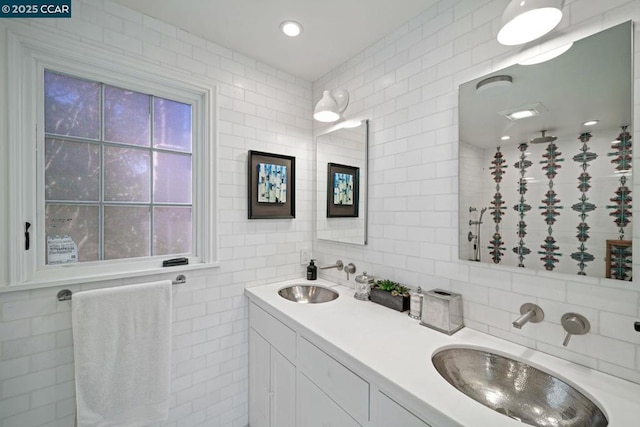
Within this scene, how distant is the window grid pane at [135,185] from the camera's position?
1504 mm

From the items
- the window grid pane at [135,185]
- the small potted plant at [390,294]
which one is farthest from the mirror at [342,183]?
the window grid pane at [135,185]

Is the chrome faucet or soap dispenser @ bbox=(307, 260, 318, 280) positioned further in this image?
soap dispenser @ bbox=(307, 260, 318, 280)

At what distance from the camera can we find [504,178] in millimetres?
1226

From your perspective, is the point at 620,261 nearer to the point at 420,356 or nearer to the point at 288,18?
the point at 420,356

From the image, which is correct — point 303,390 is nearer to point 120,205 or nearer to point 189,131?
point 120,205

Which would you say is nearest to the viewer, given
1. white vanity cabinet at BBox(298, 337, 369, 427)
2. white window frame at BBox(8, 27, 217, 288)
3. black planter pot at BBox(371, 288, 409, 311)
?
white vanity cabinet at BBox(298, 337, 369, 427)

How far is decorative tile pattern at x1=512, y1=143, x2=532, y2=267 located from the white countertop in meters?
0.41

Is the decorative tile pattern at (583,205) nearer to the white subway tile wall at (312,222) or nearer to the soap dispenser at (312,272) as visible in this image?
the white subway tile wall at (312,222)

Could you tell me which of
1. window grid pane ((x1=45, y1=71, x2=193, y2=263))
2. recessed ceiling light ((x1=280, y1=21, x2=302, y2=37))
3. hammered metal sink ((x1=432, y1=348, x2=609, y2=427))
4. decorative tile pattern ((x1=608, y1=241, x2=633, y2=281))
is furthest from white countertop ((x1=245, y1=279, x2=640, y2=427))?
recessed ceiling light ((x1=280, y1=21, x2=302, y2=37))

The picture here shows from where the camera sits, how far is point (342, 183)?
2.06m

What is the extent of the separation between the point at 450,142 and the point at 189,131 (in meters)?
1.66

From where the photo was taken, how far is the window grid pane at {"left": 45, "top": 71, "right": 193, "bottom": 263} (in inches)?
59.2

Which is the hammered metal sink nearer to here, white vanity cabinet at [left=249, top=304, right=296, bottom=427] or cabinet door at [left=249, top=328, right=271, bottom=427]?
white vanity cabinet at [left=249, top=304, right=296, bottom=427]

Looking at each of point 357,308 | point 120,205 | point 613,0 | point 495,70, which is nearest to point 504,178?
point 495,70
